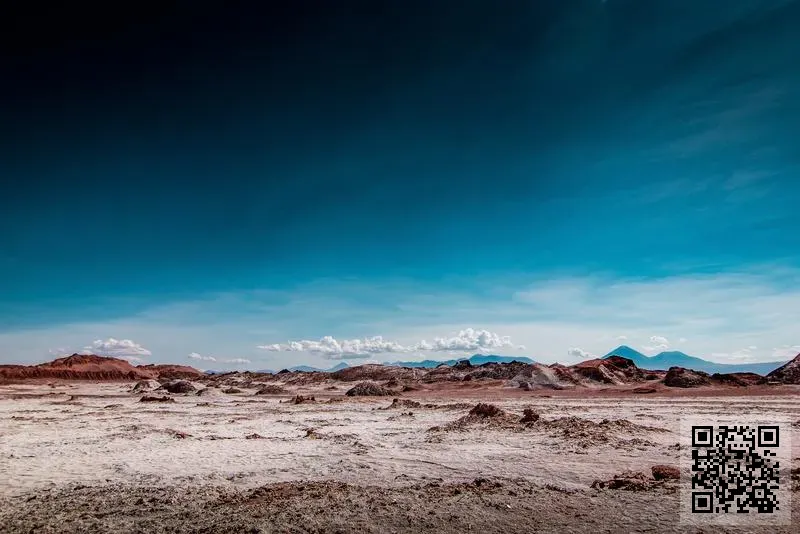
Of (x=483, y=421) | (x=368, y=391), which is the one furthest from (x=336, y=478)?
(x=368, y=391)

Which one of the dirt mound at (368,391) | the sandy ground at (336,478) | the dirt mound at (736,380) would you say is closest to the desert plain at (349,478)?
the sandy ground at (336,478)

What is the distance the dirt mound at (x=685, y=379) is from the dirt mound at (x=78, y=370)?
128552 mm

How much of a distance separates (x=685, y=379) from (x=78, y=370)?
146 metres

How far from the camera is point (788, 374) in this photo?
6038 centimetres

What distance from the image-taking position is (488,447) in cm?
1711

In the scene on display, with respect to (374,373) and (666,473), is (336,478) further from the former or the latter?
(374,373)

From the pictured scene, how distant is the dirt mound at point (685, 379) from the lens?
59.8m

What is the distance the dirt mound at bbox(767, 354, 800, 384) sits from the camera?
58.6 m

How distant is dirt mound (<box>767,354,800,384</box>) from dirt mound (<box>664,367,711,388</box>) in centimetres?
728

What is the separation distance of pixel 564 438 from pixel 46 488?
15469 mm

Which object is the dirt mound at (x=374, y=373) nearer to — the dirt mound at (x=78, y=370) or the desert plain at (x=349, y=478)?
the dirt mound at (x=78, y=370)

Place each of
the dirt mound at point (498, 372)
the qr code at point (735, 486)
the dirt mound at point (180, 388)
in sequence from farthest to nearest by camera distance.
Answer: the dirt mound at point (498, 372)
the dirt mound at point (180, 388)
the qr code at point (735, 486)

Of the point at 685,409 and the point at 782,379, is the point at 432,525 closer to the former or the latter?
the point at 685,409

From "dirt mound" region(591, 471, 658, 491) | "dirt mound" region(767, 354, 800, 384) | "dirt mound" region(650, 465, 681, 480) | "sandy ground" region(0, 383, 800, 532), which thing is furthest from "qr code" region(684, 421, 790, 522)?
"dirt mound" region(767, 354, 800, 384)
